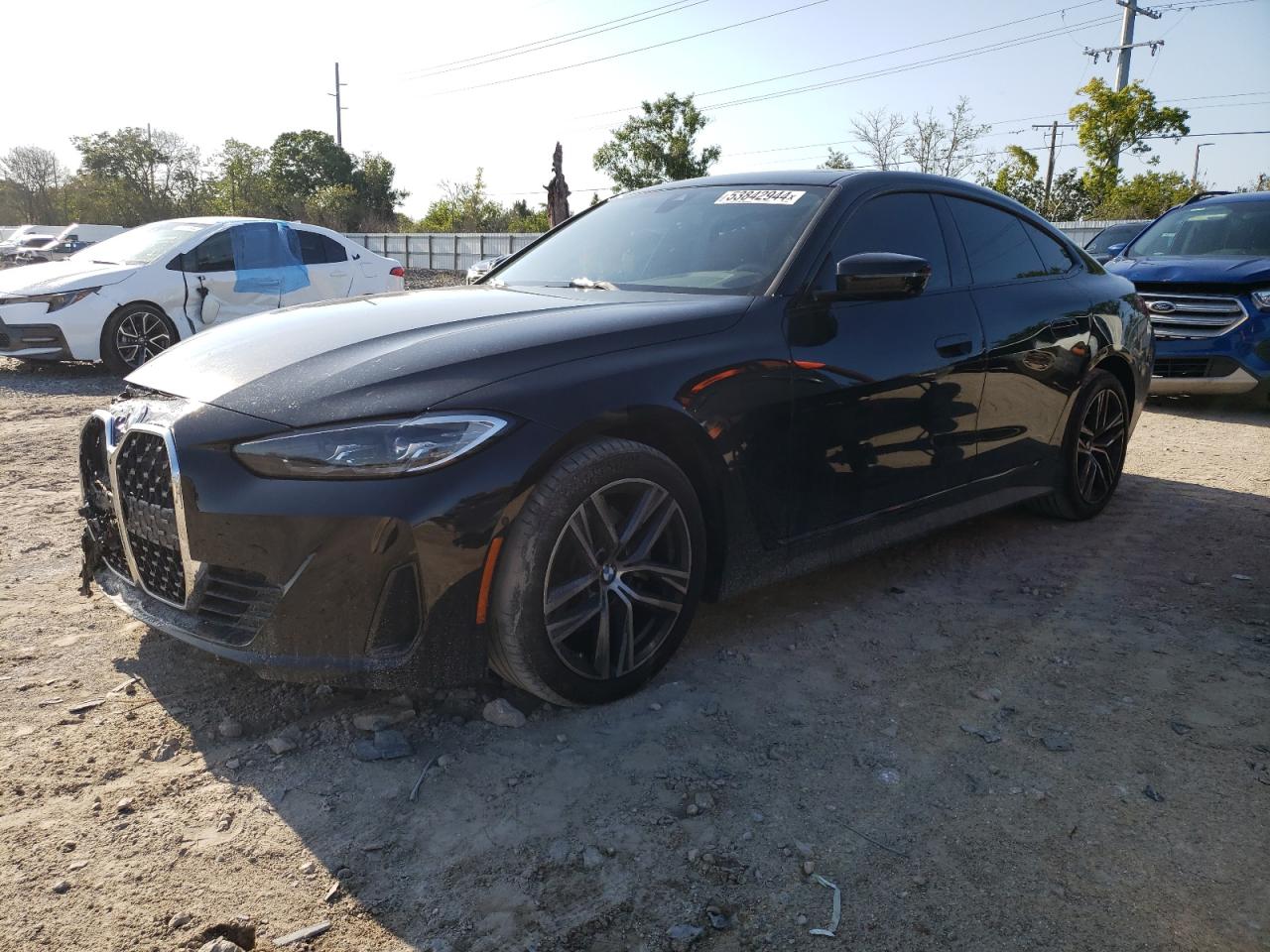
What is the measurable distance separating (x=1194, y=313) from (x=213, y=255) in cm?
930

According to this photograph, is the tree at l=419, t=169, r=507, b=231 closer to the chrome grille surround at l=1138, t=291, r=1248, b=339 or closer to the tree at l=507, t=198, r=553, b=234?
the tree at l=507, t=198, r=553, b=234

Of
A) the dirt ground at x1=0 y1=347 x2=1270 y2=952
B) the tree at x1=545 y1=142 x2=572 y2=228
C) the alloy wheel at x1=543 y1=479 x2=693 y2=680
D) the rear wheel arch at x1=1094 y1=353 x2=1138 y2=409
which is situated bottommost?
the dirt ground at x1=0 y1=347 x2=1270 y2=952

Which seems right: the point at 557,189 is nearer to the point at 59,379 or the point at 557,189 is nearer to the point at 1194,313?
the point at 59,379

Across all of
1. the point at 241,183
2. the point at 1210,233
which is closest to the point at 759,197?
the point at 1210,233

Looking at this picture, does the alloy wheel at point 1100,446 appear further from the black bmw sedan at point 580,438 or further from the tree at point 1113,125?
the tree at point 1113,125

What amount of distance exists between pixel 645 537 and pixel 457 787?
2.81 feet

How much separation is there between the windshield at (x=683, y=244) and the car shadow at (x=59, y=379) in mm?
6098

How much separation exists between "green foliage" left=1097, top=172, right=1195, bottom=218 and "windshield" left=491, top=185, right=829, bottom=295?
3255 cm

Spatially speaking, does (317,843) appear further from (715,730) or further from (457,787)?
(715,730)

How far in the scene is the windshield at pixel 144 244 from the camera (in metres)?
9.69

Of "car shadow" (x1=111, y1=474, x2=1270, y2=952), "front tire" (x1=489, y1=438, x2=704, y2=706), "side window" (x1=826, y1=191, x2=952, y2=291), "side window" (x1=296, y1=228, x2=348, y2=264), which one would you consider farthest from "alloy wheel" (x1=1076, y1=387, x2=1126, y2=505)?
"side window" (x1=296, y1=228, x2=348, y2=264)

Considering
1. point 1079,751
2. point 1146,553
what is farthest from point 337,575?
point 1146,553

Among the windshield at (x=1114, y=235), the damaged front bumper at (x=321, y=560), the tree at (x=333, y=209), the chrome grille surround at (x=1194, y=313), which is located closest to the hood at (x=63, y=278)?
the damaged front bumper at (x=321, y=560)

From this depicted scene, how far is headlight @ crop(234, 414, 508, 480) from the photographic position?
91.7 inches
